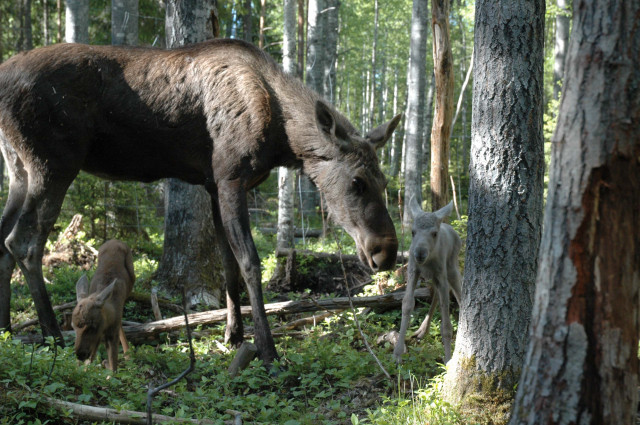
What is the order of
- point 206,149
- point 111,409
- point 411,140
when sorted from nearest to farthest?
point 111,409 < point 206,149 < point 411,140

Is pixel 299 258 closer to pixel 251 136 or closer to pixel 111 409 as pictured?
pixel 251 136

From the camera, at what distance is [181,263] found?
26.2 ft

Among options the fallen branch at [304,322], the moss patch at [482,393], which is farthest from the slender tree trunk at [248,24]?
the moss patch at [482,393]

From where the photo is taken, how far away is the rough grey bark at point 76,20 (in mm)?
13461

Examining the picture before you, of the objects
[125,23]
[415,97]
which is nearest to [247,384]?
[125,23]

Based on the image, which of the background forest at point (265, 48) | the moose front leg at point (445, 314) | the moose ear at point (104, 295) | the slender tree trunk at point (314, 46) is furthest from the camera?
the slender tree trunk at point (314, 46)

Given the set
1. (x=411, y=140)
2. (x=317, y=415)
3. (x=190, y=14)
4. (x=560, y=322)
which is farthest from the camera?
(x=411, y=140)

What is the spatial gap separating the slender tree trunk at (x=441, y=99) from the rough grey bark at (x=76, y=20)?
8.74 meters

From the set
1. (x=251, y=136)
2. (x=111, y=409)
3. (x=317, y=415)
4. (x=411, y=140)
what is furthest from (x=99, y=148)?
(x=411, y=140)

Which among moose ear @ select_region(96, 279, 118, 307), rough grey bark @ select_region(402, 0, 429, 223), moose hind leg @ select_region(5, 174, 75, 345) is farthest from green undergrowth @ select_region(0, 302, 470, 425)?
rough grey bark @ select_region(402, 0, 429, 223)

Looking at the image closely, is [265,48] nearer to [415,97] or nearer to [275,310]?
[415,97]

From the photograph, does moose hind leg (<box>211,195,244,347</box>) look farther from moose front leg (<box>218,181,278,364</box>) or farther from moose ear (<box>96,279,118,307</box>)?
moose ear (<box>96,279,118,307</box>)

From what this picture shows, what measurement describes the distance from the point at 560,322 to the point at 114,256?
558 cm

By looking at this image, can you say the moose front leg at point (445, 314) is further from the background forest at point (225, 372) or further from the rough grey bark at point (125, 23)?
the rough grey bark at point (125, 23)
